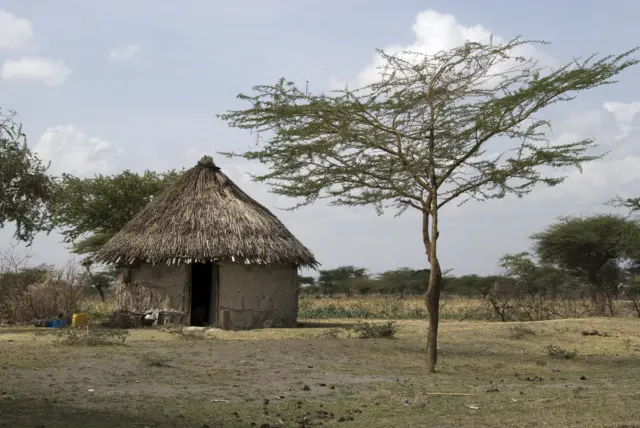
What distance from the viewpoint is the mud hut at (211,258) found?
55.6 ft

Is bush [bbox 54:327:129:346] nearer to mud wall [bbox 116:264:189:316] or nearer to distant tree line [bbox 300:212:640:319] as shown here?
mud wall [bbox 116:264:189:316]

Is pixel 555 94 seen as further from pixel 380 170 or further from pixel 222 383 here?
pixel 222 383

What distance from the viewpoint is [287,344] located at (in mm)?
12914

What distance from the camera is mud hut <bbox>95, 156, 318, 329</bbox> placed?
1694 cm

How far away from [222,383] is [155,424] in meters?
2.54

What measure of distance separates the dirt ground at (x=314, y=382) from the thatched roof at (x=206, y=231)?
225 cm

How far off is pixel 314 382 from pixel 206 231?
835 centimetres

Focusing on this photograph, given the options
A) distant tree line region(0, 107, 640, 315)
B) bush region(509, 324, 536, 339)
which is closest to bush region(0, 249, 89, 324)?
distant tree line region(0, 107, 640, 315)

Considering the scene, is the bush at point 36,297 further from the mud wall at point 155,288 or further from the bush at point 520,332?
the bush at point 520,332

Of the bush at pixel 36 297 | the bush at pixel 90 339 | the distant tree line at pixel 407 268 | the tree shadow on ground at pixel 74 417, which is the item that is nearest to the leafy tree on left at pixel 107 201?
the distant tree line at pixel 407 268

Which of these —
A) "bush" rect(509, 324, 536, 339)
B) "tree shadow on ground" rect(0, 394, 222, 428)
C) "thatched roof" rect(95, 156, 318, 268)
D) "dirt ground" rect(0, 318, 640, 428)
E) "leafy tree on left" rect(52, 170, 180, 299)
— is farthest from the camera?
"leafy tree on left" rect(52, 170, 180, 299)

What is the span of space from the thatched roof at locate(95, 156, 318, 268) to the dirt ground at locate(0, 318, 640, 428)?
225 centimetres

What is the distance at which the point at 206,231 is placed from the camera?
1730 cm

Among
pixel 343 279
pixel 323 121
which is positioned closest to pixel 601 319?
pixel 323 121
